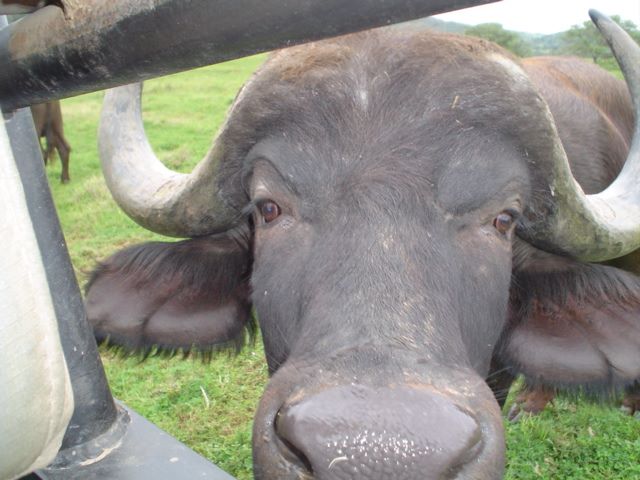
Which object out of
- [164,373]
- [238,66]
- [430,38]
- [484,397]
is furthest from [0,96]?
[238,66]

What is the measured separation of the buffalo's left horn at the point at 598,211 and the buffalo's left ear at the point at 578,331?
0.14 metres

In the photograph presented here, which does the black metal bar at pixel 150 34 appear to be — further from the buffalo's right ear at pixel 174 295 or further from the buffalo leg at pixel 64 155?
the buffalo leg at pixel 64 155

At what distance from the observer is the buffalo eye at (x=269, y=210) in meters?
2.26

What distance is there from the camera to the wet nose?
1353mm

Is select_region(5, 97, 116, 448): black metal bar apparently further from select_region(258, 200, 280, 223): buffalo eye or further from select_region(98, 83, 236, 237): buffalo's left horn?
select_region(98, 83, 236, 237): buffalo's left horn

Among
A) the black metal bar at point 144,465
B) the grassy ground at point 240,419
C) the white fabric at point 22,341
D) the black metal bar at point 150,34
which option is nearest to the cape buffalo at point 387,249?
the black metal bar at point 144,465

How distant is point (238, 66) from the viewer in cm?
3481

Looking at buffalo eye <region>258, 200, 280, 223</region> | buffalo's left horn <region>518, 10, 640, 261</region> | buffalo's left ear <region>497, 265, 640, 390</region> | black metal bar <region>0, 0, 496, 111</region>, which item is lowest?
buffalo's left ear <region>497, 265, 640, 390</region>

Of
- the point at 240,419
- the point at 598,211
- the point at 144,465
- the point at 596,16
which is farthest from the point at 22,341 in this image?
the point at 240,419

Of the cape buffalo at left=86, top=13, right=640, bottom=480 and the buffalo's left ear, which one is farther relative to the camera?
the buffalo's left ear

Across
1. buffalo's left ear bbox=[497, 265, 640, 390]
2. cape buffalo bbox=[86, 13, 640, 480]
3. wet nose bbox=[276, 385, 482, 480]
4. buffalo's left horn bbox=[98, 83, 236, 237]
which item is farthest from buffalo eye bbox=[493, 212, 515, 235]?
buffalo's left horn bbox=[98, 83, 236, 237]

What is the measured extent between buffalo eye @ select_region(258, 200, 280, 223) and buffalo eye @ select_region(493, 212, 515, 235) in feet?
2.50

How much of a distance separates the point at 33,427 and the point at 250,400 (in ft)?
12.5

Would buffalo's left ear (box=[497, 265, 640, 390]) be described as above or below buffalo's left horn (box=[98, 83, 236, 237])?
below
